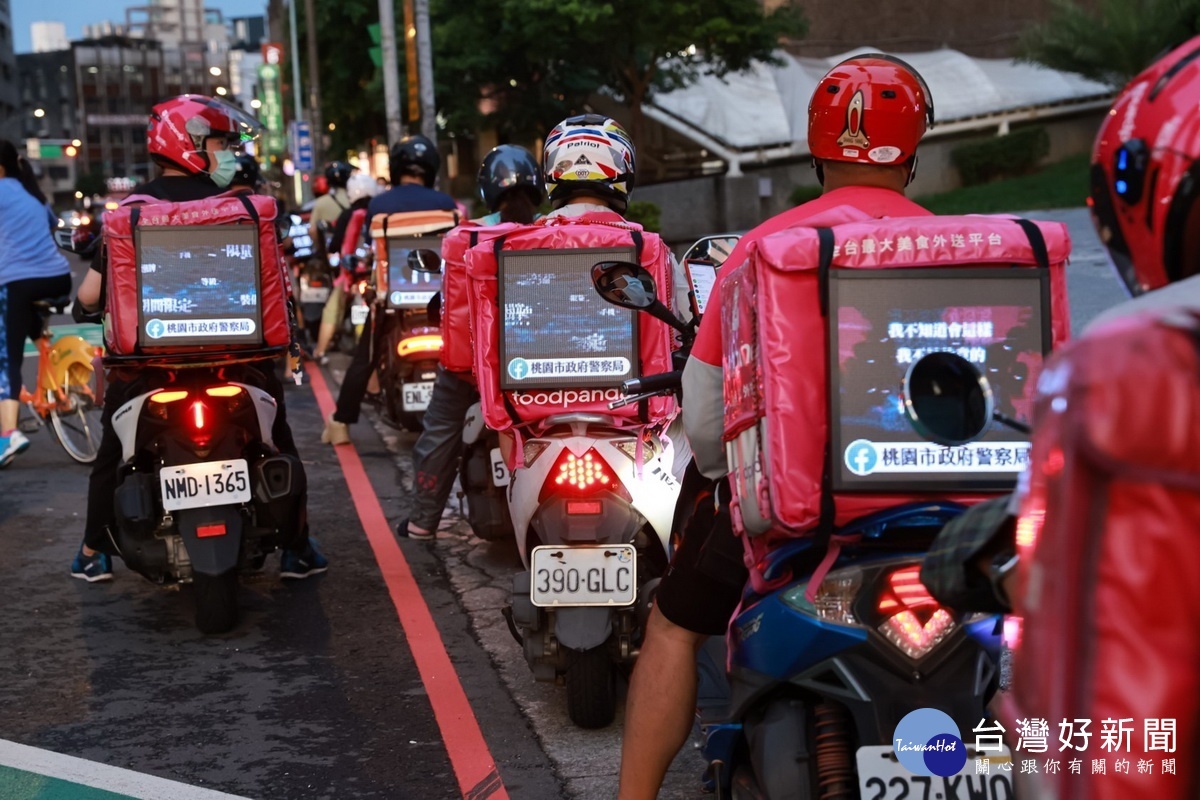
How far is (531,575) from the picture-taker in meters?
5.05

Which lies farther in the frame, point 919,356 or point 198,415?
point 198,415

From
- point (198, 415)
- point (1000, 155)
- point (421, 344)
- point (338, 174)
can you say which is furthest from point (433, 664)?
point (1000, 155)

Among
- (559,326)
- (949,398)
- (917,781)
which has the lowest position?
(917,781)

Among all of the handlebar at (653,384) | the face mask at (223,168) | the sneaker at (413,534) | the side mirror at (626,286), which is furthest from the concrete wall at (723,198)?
the side mirror at (626,286)

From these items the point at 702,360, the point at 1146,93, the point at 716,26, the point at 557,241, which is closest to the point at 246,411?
the point at 557,241

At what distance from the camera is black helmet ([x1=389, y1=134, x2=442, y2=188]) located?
10.7m

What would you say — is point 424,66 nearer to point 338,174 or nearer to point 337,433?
point 338,174

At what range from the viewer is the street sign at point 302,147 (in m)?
49.2

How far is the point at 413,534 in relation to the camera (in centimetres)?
819

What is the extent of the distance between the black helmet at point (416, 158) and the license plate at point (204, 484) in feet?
15.4

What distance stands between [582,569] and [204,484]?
1945mm

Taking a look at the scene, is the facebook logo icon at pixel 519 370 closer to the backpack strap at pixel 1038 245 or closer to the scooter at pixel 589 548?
the scooter at pixel 589 548

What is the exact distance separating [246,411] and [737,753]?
3.66m

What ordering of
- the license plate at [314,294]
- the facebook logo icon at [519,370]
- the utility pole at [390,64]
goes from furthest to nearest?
the utility pole at [390,64], the license plate at [314,294], the facebook logo icon at [519,370]
